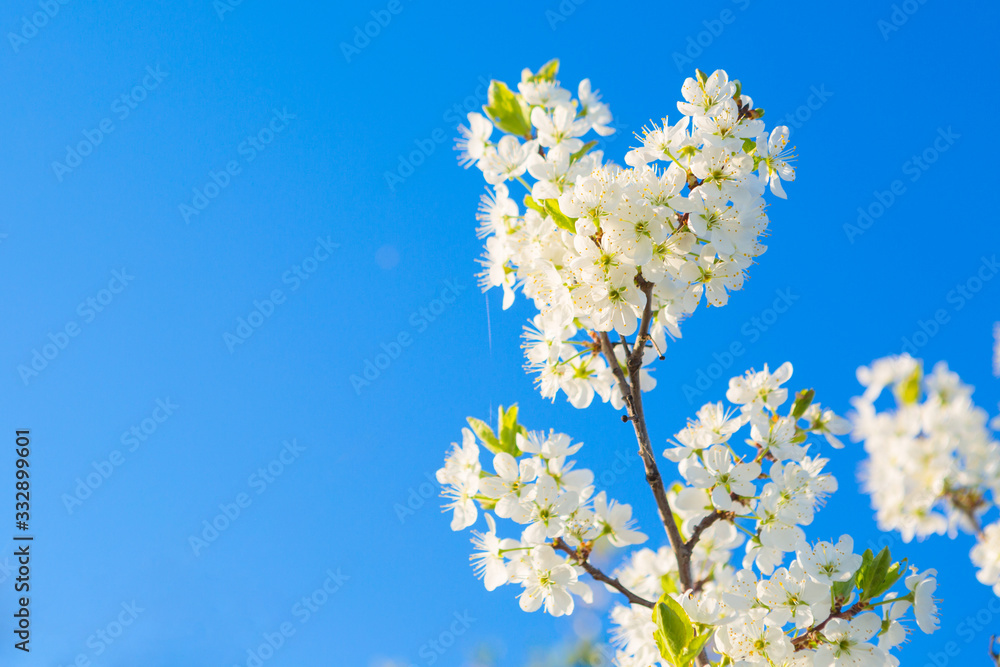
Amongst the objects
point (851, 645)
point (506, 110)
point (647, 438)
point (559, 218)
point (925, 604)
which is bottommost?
point (851, 645)

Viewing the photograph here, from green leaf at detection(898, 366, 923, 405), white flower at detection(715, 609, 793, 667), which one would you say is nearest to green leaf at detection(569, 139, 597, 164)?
green leaf at detection(898, 366, 923, 405)

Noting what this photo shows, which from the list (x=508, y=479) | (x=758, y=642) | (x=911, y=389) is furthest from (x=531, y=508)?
(x=911, y=389)

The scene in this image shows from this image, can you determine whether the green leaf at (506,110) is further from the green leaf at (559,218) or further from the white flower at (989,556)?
the white flower at (989,556)

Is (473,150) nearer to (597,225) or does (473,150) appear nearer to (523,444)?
(597,225)

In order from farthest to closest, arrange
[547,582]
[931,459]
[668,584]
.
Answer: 1. [668,584]
2. [547,582]
3. [931,459]

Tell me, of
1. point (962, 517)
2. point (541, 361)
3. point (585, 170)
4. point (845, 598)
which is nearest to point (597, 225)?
point (585, 170)

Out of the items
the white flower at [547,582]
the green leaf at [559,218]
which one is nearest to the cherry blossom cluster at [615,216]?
the green leaf at [559,218]

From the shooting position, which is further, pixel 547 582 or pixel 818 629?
pixel 547 582

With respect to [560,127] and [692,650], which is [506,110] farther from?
[692,650]

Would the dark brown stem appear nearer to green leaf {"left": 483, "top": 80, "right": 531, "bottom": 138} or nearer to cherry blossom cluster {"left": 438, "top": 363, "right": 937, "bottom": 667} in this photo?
cherry blossom cluster {"left": 438, "top": 363, "right": 937, "bottom": 667}
